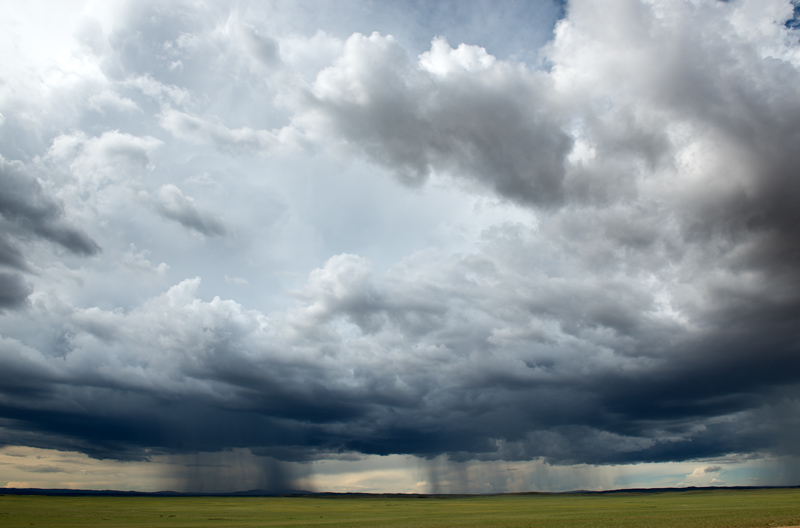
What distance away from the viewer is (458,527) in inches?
2795

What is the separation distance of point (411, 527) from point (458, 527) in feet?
24.4

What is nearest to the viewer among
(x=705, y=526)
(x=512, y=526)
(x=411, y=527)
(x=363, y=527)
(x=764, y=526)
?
(x=764, y=526)

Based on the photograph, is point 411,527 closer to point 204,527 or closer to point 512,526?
point 512,526

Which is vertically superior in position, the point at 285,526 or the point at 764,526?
the point at 764,526

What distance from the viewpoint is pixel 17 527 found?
75312 mm

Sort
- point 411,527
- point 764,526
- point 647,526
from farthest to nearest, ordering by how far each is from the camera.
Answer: point 411,527 → point 647,526 → point 764,526

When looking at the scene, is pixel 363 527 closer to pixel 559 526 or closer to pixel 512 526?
pixel 512 526

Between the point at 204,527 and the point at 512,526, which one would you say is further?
the point at 204,527

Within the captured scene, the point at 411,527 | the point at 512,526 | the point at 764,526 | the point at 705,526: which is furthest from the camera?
the point at 411,527

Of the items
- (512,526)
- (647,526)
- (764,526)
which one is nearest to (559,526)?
(512,526)

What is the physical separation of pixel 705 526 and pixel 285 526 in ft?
198

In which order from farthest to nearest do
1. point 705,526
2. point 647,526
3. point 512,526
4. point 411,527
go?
point 411,527 → point 512,526 → point 647,526 → point 705,526

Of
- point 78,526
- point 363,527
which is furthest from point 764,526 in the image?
point 78,526

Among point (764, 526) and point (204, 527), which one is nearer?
point (764, 526)
